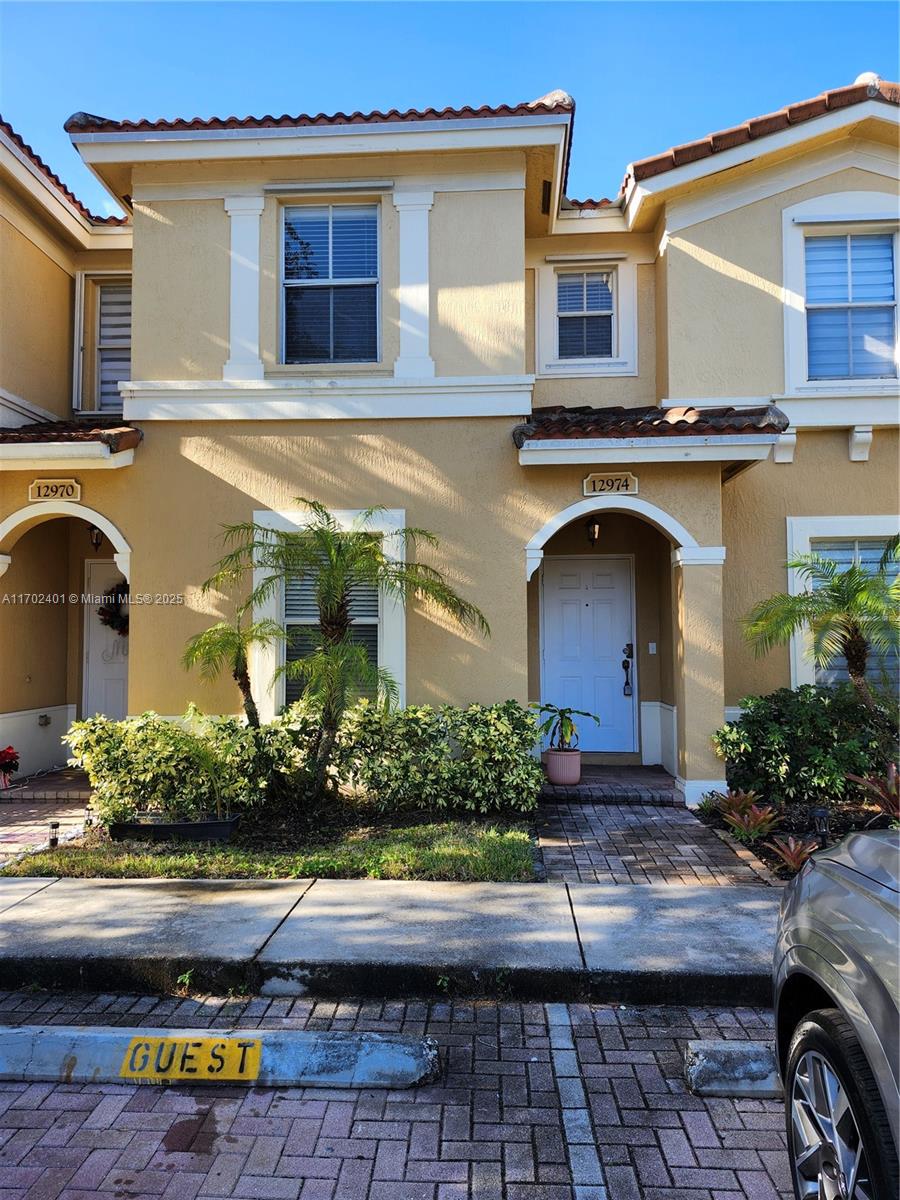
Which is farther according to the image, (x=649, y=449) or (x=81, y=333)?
(x=81, y=333)

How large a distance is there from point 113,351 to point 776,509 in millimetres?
8380

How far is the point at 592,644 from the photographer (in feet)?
31.6

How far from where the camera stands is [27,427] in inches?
339

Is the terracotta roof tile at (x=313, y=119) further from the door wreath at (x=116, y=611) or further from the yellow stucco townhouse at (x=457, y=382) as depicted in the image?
the door wreath at (x=116, y=611)

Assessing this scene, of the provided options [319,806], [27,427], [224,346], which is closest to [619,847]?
[319,806]

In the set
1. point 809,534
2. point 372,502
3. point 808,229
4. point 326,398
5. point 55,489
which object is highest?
point 808,229

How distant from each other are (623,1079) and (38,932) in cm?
335

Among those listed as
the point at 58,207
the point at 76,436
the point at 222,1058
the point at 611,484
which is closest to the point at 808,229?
the point at 611,484

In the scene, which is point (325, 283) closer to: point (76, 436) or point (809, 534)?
point (76, 436)

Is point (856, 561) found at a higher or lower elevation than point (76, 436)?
lower

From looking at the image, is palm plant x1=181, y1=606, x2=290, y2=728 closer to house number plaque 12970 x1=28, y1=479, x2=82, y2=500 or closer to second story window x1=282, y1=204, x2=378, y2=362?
house number plaque 12970 x1=28, y1=479, x2=82, y2=500

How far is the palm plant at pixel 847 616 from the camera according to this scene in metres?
6.98

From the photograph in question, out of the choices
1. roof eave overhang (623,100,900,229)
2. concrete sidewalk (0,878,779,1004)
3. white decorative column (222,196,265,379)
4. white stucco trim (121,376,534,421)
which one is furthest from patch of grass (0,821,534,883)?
roof eave overhang (623,100,900,229)

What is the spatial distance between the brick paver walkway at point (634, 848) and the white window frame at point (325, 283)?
198 inches
